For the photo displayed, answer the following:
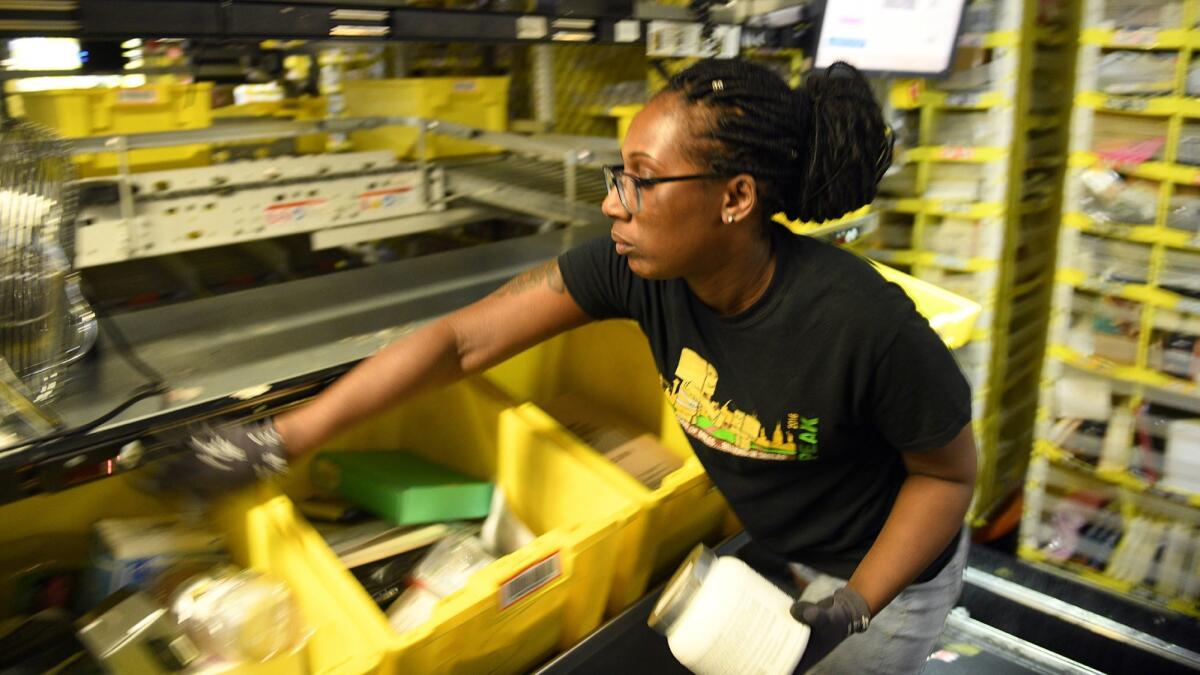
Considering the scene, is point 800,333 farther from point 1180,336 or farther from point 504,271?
point 1180,336

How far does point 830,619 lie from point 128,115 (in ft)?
7.64

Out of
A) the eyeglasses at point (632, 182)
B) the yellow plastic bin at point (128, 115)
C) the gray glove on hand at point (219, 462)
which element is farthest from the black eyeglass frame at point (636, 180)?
the yellow plastic bin at point (128, 115)

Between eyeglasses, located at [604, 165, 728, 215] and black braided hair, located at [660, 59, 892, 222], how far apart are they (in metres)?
0.03

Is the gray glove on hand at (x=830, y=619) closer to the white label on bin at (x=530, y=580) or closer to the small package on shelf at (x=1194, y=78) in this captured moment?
the white label on bin at (x=530, y=580)

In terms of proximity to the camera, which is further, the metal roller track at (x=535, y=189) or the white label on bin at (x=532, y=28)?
the metal roller track at (x=535, y=189)

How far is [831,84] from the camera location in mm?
1190

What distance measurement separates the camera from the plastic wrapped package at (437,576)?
4.55ft

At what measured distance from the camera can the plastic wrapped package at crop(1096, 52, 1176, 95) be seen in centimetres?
232

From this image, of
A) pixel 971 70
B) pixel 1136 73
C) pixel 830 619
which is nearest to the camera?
pixel 830 619

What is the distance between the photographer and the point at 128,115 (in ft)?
7.86

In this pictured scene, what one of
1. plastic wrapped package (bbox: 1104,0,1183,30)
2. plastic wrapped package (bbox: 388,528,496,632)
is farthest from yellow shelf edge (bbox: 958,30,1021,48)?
plastic wrapped package (bbox: 388,528,496,632)

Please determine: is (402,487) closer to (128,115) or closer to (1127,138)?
(128,115)

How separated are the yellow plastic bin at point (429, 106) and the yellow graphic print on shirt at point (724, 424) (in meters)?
1.72

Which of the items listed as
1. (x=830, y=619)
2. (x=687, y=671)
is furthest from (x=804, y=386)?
(x=687, y=671)
